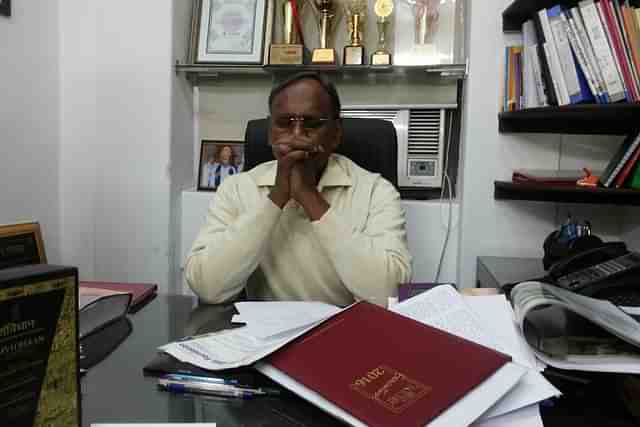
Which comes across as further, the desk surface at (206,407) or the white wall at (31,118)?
the white wall at (31,118)

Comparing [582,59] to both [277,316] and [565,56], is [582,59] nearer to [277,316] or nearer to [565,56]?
[565,56]

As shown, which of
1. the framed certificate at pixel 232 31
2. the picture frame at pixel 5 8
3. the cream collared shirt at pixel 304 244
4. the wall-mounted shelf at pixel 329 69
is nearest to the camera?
the cream collared shirt at pixel 304 244

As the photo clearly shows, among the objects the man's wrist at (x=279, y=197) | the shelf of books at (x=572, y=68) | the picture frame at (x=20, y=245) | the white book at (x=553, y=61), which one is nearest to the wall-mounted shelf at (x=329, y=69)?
the shelf of books at (x=572, y=68)

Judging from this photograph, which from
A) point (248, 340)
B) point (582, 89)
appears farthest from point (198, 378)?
point (582, 89)

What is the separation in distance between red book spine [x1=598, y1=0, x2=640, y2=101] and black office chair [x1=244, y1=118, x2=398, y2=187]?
25.5 inches

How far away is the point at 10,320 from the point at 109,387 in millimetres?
271

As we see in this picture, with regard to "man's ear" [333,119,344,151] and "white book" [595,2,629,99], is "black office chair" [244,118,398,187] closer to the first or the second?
"man's ear" [333,119,344,151]

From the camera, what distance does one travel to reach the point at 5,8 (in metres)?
1.83

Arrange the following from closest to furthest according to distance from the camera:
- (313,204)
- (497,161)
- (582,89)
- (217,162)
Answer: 1. (313,204)
2. (582,89)
3. (497,161)
4. (217,162)

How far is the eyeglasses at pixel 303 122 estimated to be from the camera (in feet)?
4.47

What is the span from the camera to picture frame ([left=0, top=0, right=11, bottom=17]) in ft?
5.97

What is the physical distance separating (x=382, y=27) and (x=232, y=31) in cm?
63

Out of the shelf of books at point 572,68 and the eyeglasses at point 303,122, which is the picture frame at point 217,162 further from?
the shelf of books at point 572,68

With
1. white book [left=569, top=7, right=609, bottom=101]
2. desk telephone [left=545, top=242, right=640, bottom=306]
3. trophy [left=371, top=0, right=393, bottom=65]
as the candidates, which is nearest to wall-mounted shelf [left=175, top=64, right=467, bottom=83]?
trophy [left=371, top=0, right=393, bottom=65]
